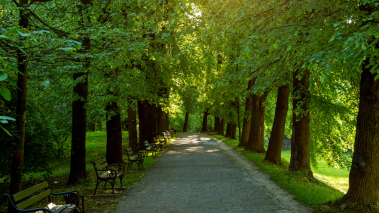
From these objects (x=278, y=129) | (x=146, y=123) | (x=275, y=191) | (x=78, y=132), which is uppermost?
(x=278, y=129)

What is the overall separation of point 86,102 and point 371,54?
821cm

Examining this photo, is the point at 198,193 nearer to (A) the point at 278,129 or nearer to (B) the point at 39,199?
(B) the point at 39,199

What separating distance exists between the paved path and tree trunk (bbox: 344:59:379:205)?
1.80m

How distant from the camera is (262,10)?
25.5 ft

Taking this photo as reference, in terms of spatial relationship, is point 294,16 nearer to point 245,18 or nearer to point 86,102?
point 245,18

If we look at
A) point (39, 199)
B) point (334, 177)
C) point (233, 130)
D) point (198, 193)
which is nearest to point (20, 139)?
point (39, 199)

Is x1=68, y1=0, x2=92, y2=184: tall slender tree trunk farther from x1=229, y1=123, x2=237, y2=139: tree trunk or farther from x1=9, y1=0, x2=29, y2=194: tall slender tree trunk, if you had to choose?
x1=229, y1=123, x2=237, y2=139: tree trunk

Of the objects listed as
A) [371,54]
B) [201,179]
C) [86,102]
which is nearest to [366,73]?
[371,54]

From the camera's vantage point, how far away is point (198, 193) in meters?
8.95

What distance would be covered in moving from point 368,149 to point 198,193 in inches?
181

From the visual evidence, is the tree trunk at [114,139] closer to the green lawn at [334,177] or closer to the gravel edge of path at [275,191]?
the gravel edge of path at [275,191]

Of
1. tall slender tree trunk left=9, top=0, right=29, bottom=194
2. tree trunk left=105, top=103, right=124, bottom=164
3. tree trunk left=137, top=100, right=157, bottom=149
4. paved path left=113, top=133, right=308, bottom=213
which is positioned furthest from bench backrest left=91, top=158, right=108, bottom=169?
tree trunk left=137, top=100, right=157, bottom=149

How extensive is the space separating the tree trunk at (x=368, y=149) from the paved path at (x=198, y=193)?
1.80 metres

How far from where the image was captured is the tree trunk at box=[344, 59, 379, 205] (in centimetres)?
698
